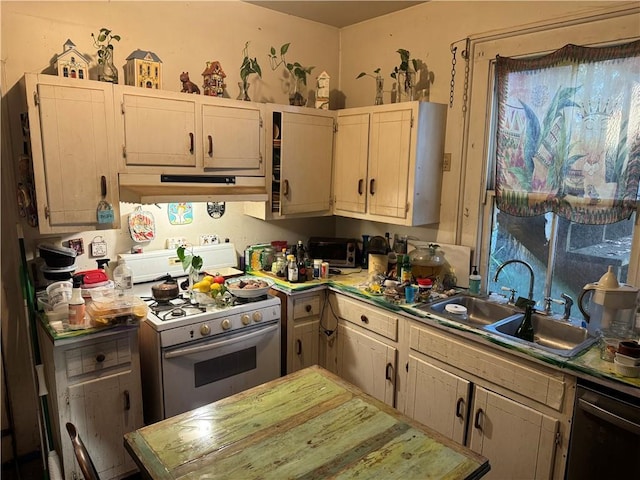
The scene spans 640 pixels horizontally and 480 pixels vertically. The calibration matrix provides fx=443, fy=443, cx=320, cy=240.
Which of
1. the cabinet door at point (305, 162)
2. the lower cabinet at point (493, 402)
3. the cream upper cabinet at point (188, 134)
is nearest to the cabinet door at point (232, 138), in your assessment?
the cream upper cabinet at point (188, 134)

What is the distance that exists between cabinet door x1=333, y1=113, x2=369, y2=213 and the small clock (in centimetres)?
84

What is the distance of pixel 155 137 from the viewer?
2.49 metres

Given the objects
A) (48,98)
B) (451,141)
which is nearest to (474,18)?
(451,141)

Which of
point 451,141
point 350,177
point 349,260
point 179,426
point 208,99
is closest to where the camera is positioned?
point 179,426

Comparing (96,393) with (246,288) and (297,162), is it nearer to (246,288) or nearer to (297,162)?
Result: (246,288)

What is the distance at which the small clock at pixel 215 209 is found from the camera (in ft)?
10.2

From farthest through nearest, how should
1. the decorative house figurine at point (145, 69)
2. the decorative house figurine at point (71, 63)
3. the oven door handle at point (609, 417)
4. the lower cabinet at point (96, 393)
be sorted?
1. the decorative house figurine at point (145, 69)
2. the decorative house figurine at point (71, 63)
3. the lower cabinet at point (96, 393)
4. the oven door handle at point (609, 417)

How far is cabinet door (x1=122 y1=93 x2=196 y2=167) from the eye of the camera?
7.91 ft

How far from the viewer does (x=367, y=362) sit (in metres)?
2.82

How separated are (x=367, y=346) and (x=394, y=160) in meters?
1.22

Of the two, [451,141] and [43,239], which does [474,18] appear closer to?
[451,141]

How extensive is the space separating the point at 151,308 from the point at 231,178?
920mm

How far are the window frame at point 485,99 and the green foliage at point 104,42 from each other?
2.12 metres

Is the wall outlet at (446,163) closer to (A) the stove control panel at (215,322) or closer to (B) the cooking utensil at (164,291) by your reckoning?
(A) the stove control panel at (215,322)
